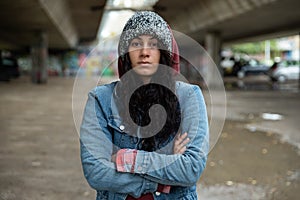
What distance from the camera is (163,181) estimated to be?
5.79 ft

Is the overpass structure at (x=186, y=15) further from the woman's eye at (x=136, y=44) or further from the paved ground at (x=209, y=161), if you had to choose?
the woman's eye at (x=136, y=44)

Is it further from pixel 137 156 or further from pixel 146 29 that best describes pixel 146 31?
pixel 137 156

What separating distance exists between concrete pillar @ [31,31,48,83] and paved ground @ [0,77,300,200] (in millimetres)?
15708

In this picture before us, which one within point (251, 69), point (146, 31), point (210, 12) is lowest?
point (251, 69)

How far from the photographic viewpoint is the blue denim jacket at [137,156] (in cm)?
175

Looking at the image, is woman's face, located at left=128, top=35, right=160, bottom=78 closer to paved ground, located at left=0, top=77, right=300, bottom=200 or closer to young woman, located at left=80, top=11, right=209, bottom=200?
young woman, located at left=80, top=11, right=209, bottom=200

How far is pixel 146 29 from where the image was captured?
180 centimetres

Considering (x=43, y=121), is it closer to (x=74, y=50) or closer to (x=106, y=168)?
(x=106, y=168)

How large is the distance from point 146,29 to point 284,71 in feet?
109

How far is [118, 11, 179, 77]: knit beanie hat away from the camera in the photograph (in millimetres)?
1803

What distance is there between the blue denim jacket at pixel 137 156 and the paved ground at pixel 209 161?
111 inches

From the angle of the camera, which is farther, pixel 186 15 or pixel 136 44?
pixel 186 15

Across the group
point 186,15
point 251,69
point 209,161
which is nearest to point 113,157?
point 209,161

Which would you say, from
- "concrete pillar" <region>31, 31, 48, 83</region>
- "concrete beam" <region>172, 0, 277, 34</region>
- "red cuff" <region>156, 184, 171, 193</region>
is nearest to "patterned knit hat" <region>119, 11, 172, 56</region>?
"red cuff" <region>156, 184, 171, 193</region>
